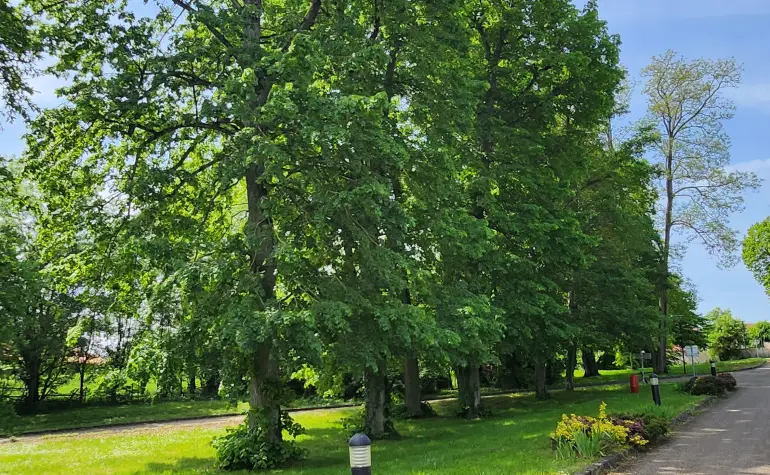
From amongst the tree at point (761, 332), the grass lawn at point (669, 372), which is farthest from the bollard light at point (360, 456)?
the tree at point (761, 332)

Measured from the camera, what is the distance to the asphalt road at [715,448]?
28.1 feet

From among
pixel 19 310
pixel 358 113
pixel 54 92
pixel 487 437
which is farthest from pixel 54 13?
pixel 487 437

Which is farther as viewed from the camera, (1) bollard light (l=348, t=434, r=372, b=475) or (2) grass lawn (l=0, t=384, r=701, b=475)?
(2) grass lawn (l=0, t=384, r=701, b=475)

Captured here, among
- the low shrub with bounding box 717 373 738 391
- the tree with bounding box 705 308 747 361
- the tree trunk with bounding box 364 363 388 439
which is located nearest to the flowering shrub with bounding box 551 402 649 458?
the tree trunk with bounding box 364 363 388 439

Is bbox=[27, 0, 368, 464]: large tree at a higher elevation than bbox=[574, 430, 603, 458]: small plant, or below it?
higher

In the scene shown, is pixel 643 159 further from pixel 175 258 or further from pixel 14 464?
pixel 14 464

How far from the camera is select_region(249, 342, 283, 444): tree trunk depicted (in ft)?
36.1

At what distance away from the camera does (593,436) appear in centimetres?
920

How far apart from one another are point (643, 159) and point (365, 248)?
16.4m

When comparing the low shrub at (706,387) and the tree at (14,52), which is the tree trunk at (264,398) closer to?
the tree at (14,52)

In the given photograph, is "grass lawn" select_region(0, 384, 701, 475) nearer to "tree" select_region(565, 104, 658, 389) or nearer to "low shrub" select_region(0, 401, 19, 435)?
"low shrub" select_region(0, 401, 19, 435)

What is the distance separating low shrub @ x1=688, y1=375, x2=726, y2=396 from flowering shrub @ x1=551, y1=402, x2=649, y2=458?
11095mm

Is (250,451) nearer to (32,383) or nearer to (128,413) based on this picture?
(128,413)

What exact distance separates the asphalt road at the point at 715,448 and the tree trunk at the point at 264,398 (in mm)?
6189
